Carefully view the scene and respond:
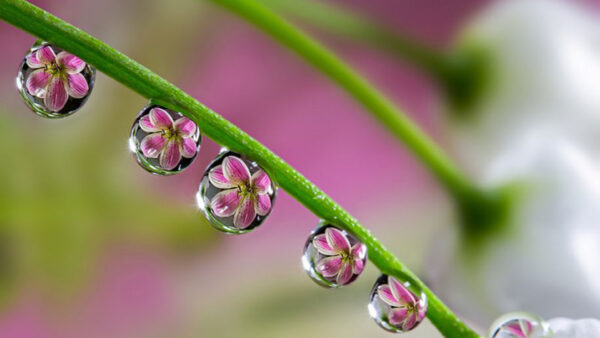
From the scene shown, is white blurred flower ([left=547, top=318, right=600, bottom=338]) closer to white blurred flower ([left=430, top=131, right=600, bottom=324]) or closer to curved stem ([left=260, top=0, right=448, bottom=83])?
white blurred flower ([left=430, top=131, right=600, bottom=324])

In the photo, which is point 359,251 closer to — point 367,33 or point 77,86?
point 77,86

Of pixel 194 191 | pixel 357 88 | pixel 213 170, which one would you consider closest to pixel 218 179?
pixel 213 170

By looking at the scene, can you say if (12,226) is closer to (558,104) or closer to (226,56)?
(226,56)

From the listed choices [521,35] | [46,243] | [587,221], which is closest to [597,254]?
[587,221]

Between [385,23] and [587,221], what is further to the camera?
[385,23]

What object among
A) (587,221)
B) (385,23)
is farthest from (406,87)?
(587,221)

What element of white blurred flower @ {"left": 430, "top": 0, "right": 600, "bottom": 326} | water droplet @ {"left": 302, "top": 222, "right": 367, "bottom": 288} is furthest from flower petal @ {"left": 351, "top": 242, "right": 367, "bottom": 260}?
white blurred flower @ {"left": 430, "top": 0, "right": 600, "bottom": 326}

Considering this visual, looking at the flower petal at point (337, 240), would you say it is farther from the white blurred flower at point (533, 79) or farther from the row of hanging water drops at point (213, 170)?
the white blurred flower at point (533, 79)

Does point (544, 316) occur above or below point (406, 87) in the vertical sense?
below
